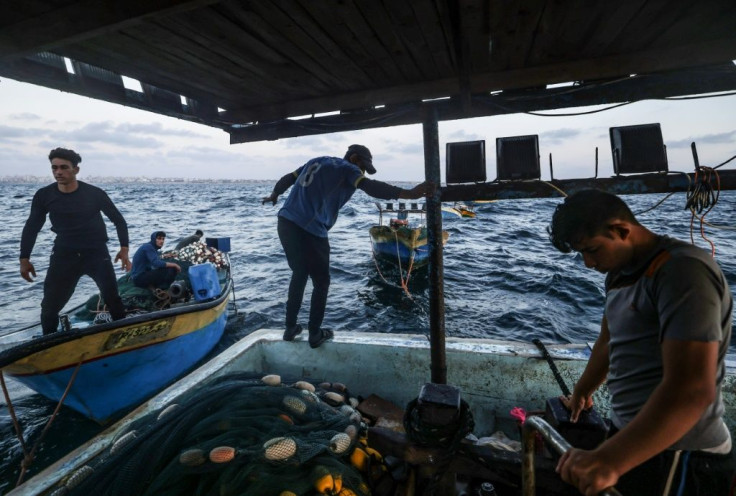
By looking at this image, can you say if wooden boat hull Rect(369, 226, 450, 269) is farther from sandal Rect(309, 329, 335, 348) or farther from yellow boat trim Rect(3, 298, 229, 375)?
sandal Rect(309, 329, 335, 348)

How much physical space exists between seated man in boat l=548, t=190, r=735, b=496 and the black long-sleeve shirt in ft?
18.4

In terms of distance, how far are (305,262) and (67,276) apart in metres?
3.43

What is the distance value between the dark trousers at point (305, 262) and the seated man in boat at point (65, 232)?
2.82 metres

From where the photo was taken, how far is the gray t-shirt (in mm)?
1311

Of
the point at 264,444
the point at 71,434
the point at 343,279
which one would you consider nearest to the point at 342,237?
the point at 343,279

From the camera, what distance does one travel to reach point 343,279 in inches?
585

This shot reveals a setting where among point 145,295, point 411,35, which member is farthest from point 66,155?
point 411,35

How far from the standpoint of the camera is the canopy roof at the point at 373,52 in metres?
2.22

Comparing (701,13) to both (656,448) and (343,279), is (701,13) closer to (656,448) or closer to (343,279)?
(656,448)

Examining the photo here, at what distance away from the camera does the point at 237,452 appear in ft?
7.32

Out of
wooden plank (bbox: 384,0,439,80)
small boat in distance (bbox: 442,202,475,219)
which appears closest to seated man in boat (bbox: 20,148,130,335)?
wooden plank (bbox: 384,0,439,80)

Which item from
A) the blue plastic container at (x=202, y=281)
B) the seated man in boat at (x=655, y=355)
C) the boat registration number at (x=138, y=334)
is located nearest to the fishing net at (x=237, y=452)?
the seated man in boat at (x=655, y=355)

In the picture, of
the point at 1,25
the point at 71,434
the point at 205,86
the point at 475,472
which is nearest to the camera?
the point at 1,25

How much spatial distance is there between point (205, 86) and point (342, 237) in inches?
847
